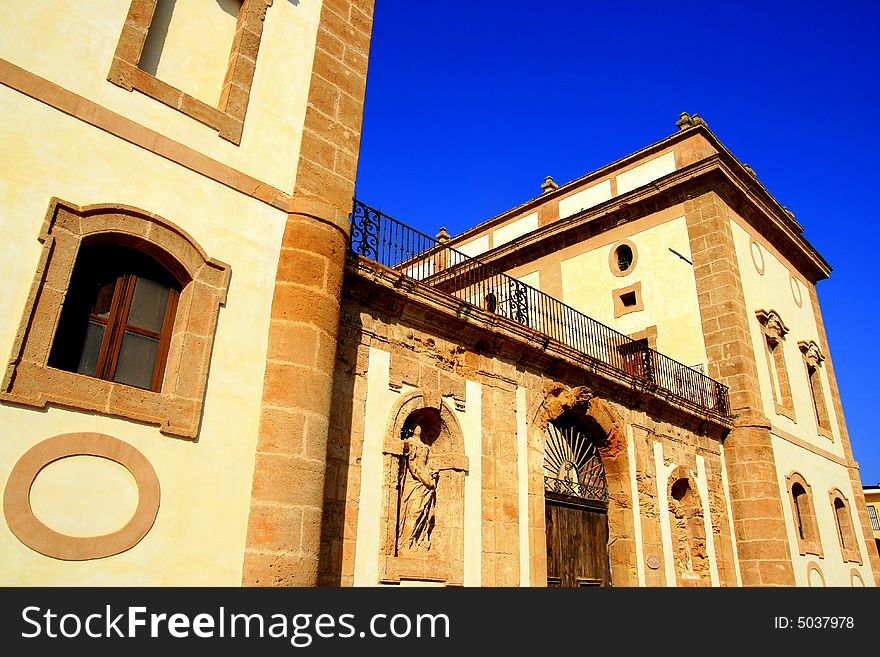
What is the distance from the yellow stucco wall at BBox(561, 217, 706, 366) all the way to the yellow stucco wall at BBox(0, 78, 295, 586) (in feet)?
36.1

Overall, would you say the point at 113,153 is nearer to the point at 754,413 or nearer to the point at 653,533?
the point at 653,533

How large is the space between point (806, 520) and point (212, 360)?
45.4ft

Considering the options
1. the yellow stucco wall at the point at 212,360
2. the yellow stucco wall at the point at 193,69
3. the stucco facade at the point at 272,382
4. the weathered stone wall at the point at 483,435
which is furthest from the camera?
the weathered stone wall at the point at 483,435

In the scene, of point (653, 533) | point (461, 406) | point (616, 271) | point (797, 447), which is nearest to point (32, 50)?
point (461, 406)

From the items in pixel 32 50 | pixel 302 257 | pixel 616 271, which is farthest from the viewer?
pixel 616 271

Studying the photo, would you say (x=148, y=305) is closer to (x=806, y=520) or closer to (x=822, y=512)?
(x=806, y=520)

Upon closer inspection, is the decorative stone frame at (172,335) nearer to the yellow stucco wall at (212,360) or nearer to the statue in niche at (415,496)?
the yellow stucco wall at (212,360)

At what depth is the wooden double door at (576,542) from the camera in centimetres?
973

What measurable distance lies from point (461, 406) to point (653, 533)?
185 inches

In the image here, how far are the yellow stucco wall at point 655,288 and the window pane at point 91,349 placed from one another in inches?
483

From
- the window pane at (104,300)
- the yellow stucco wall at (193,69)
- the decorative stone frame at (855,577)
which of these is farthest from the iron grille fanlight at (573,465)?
the decorative stone frame at (855,577)

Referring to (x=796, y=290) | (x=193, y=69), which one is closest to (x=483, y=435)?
(x=193, y=69)

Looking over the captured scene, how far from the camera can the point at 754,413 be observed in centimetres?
1363

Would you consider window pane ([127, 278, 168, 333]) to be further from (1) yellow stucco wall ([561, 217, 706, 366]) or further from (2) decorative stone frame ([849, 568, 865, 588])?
(2) decorative stone frame ([849, 568, 865, 588])
